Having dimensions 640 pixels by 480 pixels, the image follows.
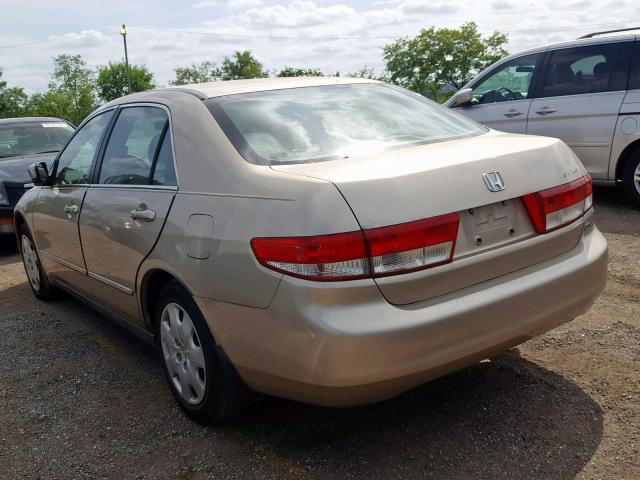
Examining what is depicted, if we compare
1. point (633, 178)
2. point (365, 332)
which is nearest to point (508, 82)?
point (633, 178)

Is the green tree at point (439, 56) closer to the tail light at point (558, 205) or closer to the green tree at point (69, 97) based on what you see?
the green tree at point (69, 97)

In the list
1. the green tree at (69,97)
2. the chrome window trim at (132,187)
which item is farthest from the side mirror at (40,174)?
the green tree at (69,97)

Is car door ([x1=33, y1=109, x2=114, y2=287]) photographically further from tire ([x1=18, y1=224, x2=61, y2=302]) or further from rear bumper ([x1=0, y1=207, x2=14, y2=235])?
rear bumper ([x1=0, y1=207, x2=14, y2=235])

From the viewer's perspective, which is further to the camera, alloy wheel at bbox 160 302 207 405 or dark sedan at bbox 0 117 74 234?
dark sedan at bbox 0 117 74 234

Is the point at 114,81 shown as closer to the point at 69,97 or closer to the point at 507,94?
the point at 69,97

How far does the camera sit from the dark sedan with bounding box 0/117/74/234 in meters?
7.48

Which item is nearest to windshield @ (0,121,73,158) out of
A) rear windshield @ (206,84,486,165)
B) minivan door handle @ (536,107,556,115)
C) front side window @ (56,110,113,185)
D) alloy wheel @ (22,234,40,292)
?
alloy wheel @ (22,234,40,292)

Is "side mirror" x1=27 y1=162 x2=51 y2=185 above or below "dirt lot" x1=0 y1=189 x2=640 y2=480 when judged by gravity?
above

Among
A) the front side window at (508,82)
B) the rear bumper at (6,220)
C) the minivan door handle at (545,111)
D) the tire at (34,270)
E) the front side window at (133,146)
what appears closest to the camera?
the front side window at (133,146)

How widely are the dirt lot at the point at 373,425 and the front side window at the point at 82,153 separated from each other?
3.94 feet

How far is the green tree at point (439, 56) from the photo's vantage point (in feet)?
240

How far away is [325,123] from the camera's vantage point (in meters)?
3.01

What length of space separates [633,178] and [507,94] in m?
1.86

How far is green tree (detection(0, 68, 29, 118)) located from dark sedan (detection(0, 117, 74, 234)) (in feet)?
203
